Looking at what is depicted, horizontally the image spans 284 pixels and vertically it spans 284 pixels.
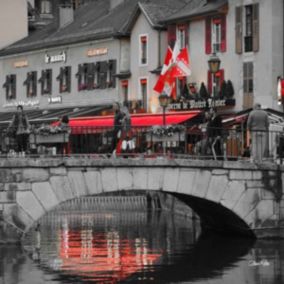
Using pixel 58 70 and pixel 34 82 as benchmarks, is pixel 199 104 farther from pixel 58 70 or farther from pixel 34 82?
pixel 34 82

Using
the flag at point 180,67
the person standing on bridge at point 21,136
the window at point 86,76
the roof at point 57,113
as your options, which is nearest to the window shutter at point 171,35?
the roof at point 57,113

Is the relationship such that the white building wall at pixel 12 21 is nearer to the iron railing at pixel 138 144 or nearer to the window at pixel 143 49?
the window at pixel 143 49

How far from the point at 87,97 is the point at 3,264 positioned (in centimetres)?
5191

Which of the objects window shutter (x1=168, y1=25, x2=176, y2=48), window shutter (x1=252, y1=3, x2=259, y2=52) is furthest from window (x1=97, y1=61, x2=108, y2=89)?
window shutter (x1=252, y1=3, x2=259, y2=52)

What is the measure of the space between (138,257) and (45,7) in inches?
3084

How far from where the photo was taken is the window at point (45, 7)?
116 meters

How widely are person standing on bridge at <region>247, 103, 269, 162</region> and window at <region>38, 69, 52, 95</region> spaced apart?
49609 millimetres

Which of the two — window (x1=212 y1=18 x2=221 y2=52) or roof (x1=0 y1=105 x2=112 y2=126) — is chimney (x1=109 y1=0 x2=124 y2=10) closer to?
roof (x1=0 y1=105 x2=112 y2=126)

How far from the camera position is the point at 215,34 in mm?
73688

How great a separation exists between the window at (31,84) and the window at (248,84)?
2731 cm

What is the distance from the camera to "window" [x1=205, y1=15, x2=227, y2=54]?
240 ft

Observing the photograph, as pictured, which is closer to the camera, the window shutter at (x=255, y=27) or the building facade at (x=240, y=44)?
the building facade at (x=240, y=44)

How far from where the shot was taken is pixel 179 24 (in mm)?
77438

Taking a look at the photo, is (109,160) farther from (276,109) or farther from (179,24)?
(179,24)
